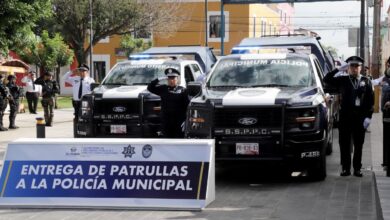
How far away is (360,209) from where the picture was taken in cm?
838

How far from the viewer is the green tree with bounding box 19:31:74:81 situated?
47.4 meters

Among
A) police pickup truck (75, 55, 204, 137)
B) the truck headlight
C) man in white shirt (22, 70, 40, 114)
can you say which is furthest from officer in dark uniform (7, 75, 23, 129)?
the truck headlight

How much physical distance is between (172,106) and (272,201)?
3232 mm

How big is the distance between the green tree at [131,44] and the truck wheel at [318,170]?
4321cm

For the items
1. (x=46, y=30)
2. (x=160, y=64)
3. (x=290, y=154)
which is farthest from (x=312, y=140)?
(x=46, y=30)

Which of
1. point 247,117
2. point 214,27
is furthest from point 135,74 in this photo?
point 214,27

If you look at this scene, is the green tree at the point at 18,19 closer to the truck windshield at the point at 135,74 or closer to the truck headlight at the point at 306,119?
the truck windshield at the point at 135,74

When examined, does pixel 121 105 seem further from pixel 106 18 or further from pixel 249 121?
pixel 106 18

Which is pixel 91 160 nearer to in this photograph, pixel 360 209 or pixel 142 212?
pixel 142 212

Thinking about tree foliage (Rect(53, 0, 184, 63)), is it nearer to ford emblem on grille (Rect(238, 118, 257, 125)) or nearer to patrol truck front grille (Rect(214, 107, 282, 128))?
patrol truck front grille (Rect(214, 107, 282, 128))

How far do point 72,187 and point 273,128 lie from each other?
3.01 m

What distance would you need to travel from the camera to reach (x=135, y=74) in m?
15.1

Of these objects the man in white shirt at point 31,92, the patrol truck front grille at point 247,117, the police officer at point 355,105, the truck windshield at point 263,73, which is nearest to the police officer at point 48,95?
the man in white shirt at point 31,92

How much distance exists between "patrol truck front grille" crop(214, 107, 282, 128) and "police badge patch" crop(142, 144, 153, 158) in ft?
5.80
